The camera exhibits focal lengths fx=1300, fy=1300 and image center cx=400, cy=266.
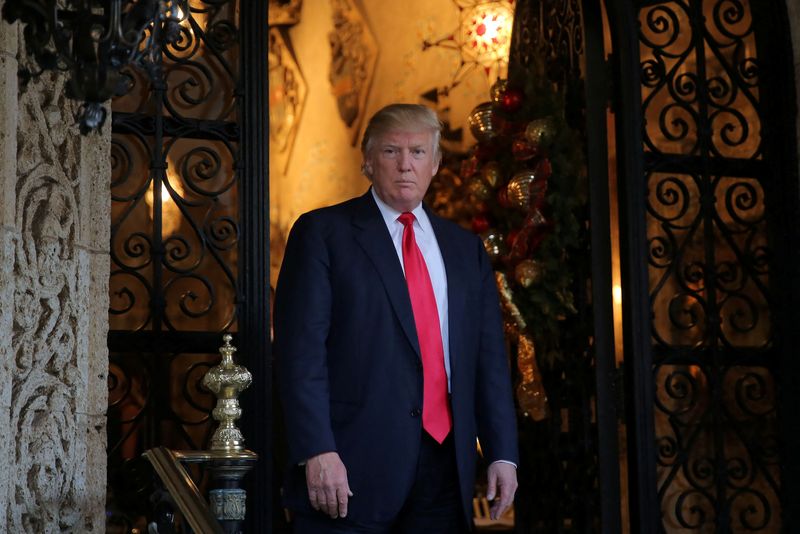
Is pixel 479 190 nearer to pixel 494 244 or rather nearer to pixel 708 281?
pixel 494 244

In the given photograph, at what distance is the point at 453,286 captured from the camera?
4.11 metres

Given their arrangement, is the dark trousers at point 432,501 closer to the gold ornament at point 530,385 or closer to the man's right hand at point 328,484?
the man's right hand at point 328,484

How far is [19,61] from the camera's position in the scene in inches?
159

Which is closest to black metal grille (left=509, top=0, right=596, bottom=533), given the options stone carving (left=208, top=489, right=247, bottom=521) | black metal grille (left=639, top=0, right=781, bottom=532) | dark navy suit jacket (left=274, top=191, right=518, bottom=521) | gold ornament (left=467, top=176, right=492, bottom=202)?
black metal grille (left=639, top=0, right=781, bottom=532)

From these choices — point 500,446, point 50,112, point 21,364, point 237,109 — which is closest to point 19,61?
point 50,112

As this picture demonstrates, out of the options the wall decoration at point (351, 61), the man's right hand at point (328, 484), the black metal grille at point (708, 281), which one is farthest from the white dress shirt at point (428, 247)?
the wall decoration at point (351, 61)

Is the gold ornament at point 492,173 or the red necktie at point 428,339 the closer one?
the red necktie at point 428,339

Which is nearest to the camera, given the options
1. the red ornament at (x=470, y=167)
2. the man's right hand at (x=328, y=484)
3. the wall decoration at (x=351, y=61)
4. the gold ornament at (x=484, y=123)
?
the man's right hand at (x=328, y=484)

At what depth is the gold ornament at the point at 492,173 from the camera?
23.5 feet

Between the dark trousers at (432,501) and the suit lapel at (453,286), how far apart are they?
0.83ft

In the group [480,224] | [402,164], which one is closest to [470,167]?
[480,224]

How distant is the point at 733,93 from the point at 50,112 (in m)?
3.27

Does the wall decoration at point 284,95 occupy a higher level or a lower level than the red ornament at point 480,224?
higher

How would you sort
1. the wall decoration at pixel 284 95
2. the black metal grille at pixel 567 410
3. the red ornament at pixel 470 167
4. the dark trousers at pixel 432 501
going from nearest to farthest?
the dark trousers at pixel 432 501
the black metal grille at pixel 567 410
the red ornament at pixel 470 167
the wall decoration at pixel 284 95
